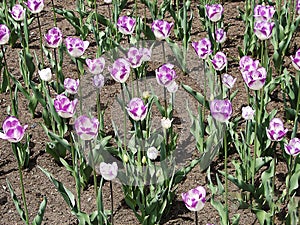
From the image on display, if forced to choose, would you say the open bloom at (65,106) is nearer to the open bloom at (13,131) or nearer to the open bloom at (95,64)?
the open bloom at (13,131)

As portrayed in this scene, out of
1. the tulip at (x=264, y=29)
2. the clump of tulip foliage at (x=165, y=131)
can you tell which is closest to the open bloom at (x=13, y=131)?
the clump of tulip foliage at (x=165, y=131)

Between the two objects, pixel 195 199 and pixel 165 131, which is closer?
pixel 195 199

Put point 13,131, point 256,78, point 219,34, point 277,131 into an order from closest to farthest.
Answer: point 13,131
point 277,131
point 256,78
point 219,34

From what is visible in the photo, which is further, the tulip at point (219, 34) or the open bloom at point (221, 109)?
the tulip at point (219, 34)

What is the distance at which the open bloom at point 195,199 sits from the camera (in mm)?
2256

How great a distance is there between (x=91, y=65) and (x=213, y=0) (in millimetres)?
1251

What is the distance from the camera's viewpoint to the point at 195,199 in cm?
226

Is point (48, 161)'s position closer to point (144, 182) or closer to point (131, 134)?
point (131, 134)

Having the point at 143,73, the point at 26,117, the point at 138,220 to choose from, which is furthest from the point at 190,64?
the point at 138,220

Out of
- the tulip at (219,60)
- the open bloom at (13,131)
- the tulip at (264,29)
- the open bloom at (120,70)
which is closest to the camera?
the open bloom at (13,131)

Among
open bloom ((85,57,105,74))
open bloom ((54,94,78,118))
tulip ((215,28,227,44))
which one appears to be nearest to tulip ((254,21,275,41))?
tulip ((215,28,227,44))

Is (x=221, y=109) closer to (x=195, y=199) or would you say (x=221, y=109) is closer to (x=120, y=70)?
(x=195, y=199)

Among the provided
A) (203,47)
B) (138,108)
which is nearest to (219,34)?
(203,47)

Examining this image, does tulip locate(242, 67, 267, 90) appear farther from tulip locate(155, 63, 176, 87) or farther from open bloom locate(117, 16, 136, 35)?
open bloom locate(117, 16, 136, 35)
